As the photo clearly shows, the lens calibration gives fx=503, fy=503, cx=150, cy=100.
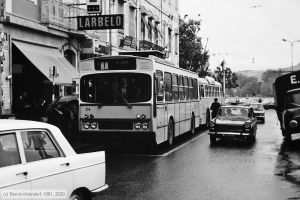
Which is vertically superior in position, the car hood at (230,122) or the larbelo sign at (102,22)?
the larbelo sign at (102,22)

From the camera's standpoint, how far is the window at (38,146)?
5.74m

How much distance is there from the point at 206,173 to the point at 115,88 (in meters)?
4.80

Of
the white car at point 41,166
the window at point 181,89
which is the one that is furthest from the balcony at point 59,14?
the white car at point 41,166

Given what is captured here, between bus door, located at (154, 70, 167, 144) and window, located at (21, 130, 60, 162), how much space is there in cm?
917

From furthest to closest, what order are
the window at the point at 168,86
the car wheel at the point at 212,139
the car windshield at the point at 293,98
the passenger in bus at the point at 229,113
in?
the passenger in bus at the point at 229,113 → the car wheel at the point at 212,139 → the car windshield at the point at 293,98 → the window at the point at 168,86

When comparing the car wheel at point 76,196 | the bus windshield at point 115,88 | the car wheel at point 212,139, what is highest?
the bus windshield at point 115,88

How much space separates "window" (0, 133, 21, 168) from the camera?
541 cm

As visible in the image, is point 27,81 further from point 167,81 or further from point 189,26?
point 189,26

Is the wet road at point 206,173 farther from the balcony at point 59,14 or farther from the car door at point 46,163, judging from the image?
the balcony at point 59,14

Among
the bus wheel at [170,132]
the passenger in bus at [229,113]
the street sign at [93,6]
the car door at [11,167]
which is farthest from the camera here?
the street sign at [93,6]

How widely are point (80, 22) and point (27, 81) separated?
11.3ft

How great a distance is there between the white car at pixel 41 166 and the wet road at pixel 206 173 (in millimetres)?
2288

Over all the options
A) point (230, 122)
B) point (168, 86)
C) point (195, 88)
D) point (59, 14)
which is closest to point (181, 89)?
point (230, 122)

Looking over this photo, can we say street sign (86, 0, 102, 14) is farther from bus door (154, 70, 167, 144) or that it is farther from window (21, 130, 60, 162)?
window (21, 130, 60, 162)
